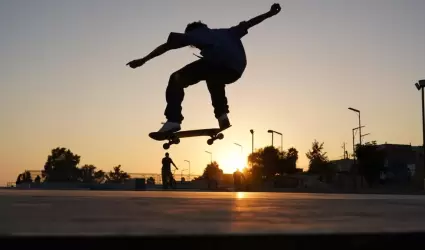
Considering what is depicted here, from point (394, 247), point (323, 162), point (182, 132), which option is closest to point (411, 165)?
point (323, 162)

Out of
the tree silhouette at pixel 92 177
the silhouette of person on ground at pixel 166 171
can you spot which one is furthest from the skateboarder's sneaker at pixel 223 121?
the tree silhouette at pixel 92 177

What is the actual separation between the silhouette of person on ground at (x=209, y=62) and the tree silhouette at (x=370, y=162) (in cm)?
5646

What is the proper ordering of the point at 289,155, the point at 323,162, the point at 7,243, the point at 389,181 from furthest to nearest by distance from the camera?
the point at 289,155, the point at 323,162, the point at 389,181, the point at 7,243

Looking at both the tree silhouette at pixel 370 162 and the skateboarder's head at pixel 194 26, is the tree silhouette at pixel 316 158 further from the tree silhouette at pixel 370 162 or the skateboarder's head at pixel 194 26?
the skateboarder's head at pixel 194 26

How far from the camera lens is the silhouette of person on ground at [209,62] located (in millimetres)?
7086

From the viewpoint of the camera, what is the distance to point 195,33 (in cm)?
704

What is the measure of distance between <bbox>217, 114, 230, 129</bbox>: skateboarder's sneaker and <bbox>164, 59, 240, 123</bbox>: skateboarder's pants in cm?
55

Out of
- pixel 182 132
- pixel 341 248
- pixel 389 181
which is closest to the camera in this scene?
pixel 341 248

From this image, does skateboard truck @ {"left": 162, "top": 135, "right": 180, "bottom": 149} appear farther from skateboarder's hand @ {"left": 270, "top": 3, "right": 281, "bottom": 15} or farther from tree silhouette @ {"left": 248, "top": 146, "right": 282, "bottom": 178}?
tree silhouette @ {"left": 248, "top": 146, "right": 282, "bottom": 178}

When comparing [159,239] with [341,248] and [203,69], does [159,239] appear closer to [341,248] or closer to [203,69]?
[341,248]

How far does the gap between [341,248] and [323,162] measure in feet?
267

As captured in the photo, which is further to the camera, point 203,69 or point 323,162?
point 323,162

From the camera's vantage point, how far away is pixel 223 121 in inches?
326

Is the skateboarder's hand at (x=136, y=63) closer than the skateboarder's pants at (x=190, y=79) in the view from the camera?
No
